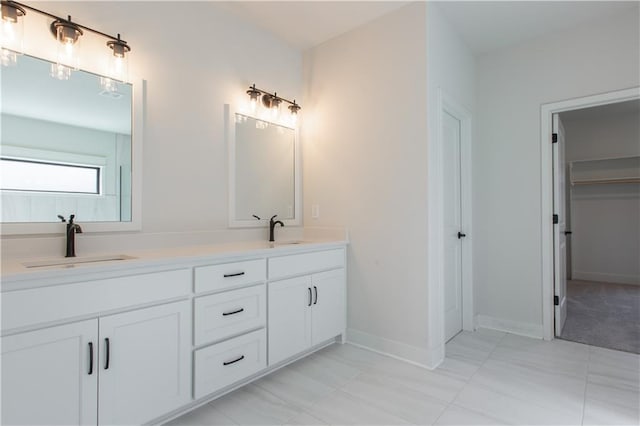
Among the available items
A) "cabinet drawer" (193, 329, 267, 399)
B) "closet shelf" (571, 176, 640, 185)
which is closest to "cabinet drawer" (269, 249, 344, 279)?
"cabinet drawer" (193, 329, 267, 399)

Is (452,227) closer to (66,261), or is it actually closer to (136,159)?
(136,159)

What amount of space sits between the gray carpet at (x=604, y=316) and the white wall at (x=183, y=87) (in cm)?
332

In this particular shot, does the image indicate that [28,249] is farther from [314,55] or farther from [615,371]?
[615,371]

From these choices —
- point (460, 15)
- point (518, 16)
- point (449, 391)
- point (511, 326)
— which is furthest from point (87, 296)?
point (518, 16)

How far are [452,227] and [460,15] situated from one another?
5.75 ft

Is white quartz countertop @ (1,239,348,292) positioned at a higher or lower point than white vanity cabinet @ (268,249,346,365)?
higher

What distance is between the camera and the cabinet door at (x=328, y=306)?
2551 millimetres

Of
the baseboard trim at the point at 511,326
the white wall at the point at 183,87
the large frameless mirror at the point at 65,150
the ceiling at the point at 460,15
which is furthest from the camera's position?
the baseboard trim at the point at 511,326

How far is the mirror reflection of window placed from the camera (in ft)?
9.00

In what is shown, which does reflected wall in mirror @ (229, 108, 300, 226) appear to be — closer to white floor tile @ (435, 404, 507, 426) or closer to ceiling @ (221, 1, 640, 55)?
ceiling @ (221, 1, 640, 55)

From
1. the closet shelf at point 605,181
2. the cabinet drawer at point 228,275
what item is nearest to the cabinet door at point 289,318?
the cabinet drawer at point 228,275

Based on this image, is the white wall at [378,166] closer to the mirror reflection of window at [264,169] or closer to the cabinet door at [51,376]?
the mirror reflection of window at [264,169]

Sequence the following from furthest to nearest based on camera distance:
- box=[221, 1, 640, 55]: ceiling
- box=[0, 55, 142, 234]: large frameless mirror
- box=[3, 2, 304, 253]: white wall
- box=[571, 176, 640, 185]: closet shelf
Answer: box=[571, 176, 640, 185]: closet shelf, box=[221, 1, 640, 55]: ceiling, box=[3, 2, 304, 253]: white wall, box=[0, 55, 142, 234]: large frameless mirror

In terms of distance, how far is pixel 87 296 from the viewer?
1443 mm
